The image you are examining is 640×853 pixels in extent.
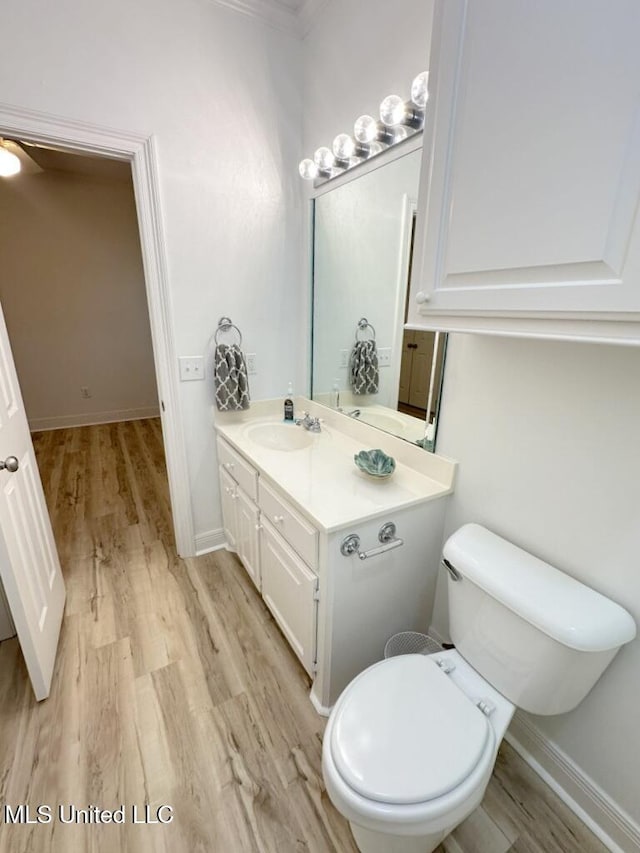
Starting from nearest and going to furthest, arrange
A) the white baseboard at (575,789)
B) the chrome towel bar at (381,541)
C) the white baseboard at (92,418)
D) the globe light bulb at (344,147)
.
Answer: the white baseboard at (575,789) → the chrome towel bar at (381,541) → the globe light bulb at (344,147) → the white baseboard at (92,418)

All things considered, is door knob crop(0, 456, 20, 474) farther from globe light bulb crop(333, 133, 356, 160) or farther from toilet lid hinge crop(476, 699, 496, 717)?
globe light bulb crop(333, 133, 356, 160)

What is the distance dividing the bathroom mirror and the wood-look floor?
1110mm

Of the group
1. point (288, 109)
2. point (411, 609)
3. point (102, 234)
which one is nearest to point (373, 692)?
point (411, 609)

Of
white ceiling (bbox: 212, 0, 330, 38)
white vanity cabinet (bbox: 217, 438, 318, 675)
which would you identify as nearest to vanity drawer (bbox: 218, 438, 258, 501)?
white vanity cabinet (bbox: 217, 438, 318, 675)

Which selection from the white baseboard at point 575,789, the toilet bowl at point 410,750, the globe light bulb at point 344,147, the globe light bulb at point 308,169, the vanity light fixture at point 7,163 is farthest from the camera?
the vanity light fixture at point 7,163

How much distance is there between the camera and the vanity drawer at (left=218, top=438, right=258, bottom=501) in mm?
1586

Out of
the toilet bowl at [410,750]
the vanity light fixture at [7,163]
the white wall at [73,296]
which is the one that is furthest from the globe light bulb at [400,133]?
the white wall at [73,296]

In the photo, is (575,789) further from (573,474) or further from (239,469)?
Answer: (239,469)

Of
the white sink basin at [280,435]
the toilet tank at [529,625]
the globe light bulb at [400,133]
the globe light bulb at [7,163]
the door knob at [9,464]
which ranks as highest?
the globe light bulb at [7,163]

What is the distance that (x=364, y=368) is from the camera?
69.4 inches

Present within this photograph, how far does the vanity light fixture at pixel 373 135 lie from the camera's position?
4.00 feet

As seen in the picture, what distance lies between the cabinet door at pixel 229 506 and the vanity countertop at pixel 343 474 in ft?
0.78

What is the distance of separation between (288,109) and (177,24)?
0.53m

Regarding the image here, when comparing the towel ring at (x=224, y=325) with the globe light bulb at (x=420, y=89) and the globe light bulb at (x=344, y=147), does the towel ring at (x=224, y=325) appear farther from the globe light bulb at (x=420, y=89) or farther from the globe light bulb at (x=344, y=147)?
the globe light bulb at (x=420, y=89)
